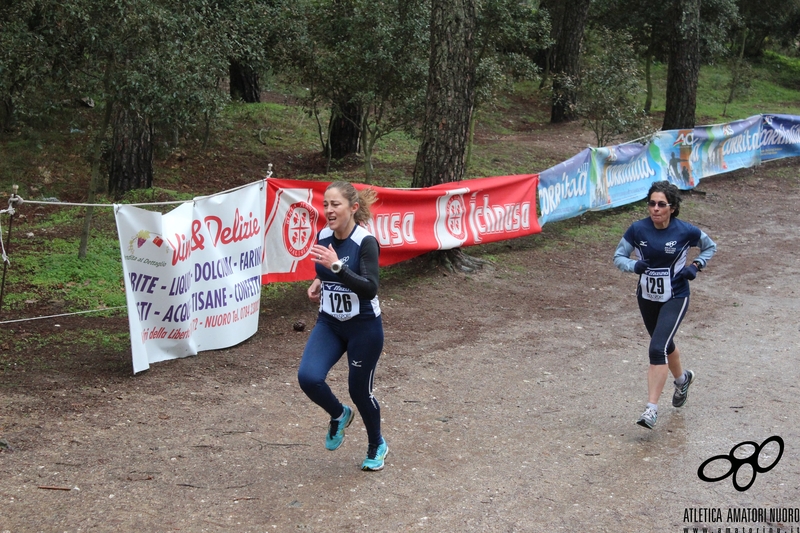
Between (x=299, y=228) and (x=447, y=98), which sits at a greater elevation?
(x=447, y=98)

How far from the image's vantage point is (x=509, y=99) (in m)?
30.8

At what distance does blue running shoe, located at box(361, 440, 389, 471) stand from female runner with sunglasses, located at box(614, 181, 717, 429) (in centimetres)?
220

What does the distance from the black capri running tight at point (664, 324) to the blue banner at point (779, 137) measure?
17.4 metres

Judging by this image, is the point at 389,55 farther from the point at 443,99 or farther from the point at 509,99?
the point at 509,99

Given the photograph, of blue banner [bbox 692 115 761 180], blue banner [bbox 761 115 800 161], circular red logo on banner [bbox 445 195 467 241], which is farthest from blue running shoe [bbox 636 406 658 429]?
blue banner [bbox 761 115 800 161]

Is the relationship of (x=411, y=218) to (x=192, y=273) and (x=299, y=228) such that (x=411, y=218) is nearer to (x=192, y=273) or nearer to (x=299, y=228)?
(x=299, y=228)

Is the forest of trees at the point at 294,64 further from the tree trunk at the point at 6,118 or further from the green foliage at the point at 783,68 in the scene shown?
the green foliage at the point at 783,68

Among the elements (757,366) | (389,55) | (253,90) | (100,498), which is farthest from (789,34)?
(100,498)

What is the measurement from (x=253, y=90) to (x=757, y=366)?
17.3 m

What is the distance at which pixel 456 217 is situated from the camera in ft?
39.7

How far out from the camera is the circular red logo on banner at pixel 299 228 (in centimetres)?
943

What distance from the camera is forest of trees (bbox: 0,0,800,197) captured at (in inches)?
354

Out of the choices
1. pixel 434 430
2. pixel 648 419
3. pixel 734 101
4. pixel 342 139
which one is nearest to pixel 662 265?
pixel 648 419

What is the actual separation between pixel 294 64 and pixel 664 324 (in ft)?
32.7
